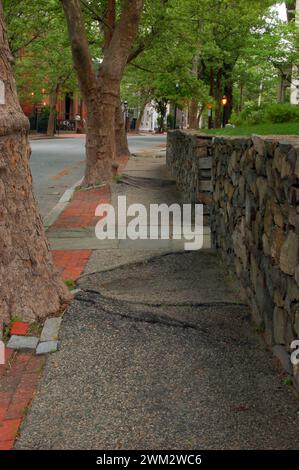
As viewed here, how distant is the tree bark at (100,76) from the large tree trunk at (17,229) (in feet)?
30.6

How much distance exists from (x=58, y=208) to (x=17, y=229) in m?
7.46

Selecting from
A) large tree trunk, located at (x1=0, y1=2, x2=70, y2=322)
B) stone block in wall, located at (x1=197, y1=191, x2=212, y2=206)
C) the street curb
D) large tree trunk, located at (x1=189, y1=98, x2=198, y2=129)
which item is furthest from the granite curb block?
large tree trunk, located at (x1=189, y1=98, x2=198, y2=129)

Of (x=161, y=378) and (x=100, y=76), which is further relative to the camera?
(x=100, y=76)

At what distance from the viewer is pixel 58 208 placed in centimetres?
1249

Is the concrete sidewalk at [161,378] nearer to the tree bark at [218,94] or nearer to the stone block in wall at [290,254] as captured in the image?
the stone block in wall at [290,254]

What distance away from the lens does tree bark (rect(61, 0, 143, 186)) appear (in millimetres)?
14227

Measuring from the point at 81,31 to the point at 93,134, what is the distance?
2379mm

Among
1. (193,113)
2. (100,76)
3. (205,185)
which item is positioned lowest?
(205,185)

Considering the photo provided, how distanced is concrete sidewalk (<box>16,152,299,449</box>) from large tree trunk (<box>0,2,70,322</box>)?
31 centimetres

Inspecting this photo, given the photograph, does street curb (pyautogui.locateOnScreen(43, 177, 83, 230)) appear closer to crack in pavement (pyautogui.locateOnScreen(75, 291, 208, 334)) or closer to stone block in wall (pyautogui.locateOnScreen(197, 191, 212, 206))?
stone block in wall (pyautogui.locateOnScreen(197, 191, 212, 206))

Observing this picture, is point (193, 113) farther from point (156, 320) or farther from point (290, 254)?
point (290, 254)

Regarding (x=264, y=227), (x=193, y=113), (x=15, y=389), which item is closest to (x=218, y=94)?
(x=193, y=113)

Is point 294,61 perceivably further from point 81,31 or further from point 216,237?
point 216,237

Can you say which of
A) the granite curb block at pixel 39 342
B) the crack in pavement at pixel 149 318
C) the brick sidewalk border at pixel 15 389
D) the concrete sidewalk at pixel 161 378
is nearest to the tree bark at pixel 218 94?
the concrete sidewalk at pixel 161 378
